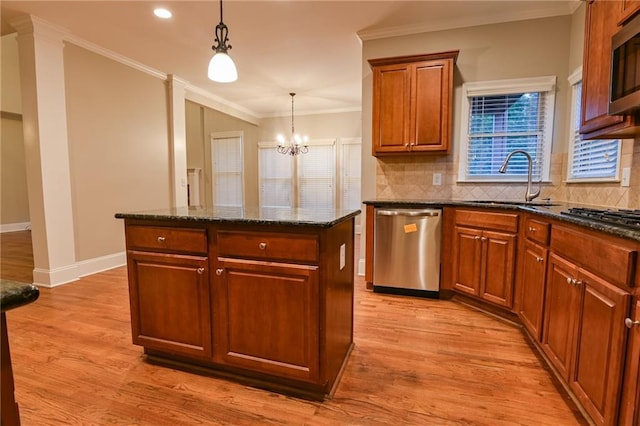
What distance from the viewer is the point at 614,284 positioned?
1.28m

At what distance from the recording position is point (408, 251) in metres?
3.12

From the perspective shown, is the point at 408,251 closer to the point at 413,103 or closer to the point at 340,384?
the point at 413,103

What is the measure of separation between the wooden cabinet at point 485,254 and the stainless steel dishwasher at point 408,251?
199 mm

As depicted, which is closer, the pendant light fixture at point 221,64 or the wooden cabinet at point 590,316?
the wooden cabinet at point 590,316

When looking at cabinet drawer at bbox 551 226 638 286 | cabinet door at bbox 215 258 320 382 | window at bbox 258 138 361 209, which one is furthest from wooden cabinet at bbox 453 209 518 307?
window at bbox 258 138 361 209

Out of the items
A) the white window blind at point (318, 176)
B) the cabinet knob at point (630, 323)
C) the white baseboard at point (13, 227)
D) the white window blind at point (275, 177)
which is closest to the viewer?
the cabinet knob at point (630, 323)

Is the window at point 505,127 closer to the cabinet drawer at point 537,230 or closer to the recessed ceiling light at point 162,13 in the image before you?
the cabinet drawer at point 537,230

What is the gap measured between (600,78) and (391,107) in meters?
1.71

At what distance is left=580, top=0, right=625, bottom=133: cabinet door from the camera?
5.92ft

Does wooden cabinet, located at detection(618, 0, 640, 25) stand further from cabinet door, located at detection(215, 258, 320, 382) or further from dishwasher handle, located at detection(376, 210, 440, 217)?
cabinet door, located at detection(215, 258, 320, 382)

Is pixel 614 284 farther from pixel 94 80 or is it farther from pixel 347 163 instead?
pixel 347 163

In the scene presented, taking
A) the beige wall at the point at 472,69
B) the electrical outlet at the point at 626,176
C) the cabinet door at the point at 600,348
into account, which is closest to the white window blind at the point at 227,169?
the beige wall at the point at 472,69

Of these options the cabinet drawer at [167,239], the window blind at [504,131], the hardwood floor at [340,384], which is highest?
the window blind at [504,131]

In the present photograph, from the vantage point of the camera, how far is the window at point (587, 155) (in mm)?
2383
